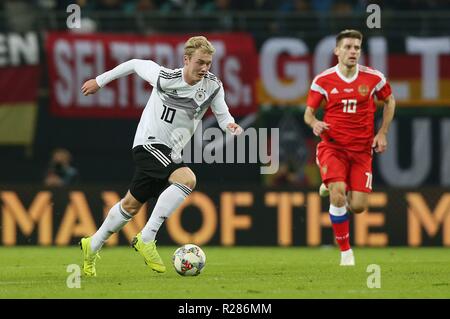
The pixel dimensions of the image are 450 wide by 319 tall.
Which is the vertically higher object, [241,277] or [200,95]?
[200,95]

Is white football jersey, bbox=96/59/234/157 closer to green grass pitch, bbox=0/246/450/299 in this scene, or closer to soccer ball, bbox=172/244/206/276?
soccer ball, bbox=172/244/206/276

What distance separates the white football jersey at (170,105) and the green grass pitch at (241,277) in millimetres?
1205

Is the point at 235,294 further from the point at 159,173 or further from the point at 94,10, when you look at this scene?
the point at 94,10

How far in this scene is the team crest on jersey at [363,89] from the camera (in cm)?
1145

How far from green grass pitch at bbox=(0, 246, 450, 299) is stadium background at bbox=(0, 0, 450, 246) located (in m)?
2.27

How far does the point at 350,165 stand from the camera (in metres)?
11.5

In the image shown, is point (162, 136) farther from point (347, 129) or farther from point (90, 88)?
point (347, 129)

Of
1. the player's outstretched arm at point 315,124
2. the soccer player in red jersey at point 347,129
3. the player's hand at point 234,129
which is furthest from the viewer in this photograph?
the soccer player in red jersey at point 347,129

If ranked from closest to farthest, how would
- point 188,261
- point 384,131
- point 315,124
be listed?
1. point 188,261
2. point 315,124
3. point 384,131

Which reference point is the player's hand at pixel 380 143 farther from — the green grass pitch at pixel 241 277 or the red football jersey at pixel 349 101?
the green grass pitch at pixel 241 277

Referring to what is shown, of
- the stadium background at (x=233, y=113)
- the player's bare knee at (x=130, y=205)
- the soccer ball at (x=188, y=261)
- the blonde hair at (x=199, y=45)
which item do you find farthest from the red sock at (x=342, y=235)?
the stadium background at (x=233, y=113)

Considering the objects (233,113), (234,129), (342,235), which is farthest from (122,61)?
(234,129)

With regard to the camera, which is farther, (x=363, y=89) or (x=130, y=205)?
(x=363, y=89)

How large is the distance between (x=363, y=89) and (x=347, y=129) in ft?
1.36
